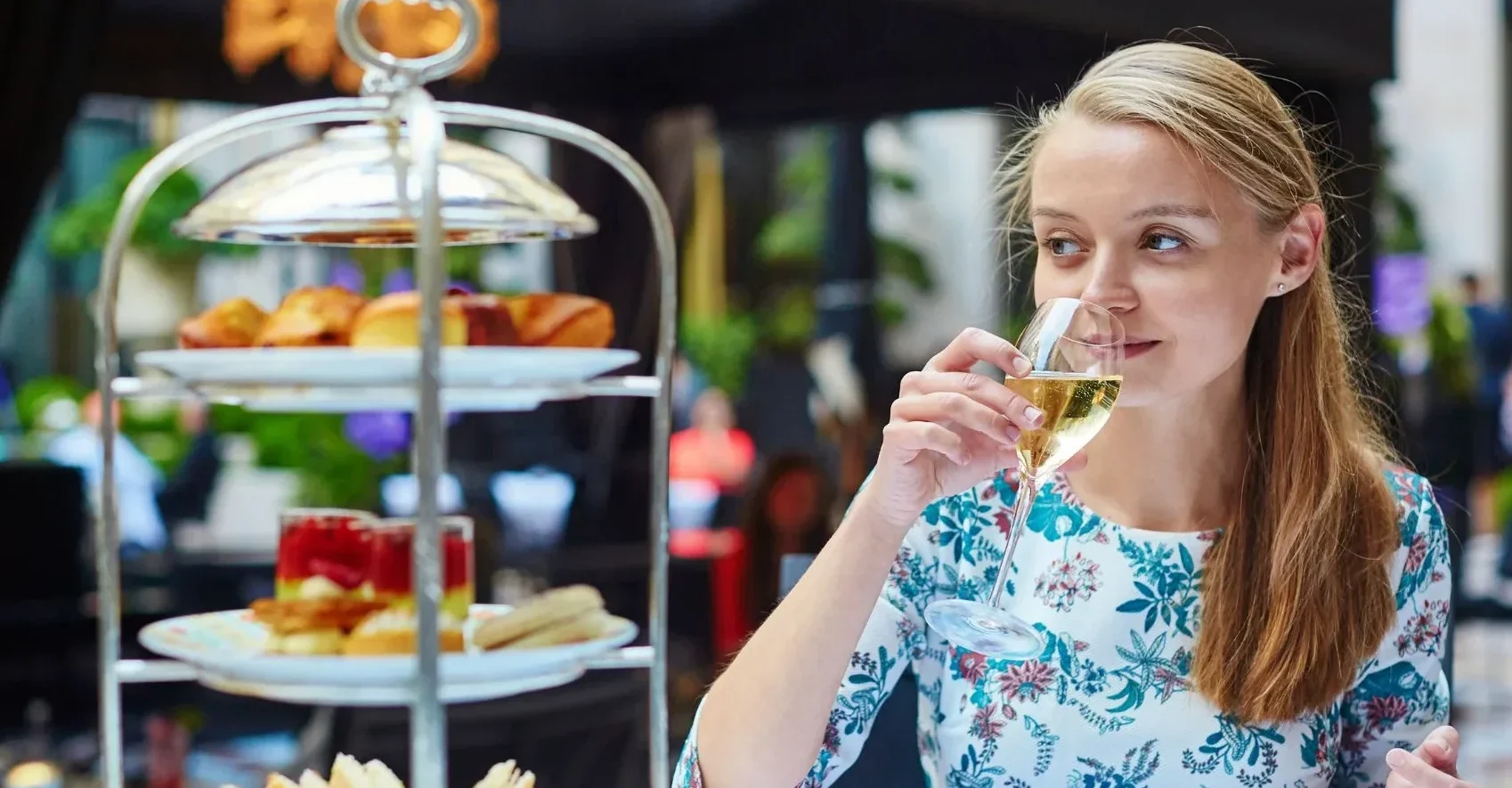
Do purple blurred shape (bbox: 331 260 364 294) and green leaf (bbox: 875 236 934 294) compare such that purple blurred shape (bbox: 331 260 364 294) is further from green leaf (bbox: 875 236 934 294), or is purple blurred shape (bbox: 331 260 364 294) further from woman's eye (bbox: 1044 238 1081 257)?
woman's eye (bbox: 1044 238 1081 257)

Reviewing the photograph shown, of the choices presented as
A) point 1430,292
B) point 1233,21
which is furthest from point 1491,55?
point 1233,21

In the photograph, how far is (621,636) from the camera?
112 centimetres

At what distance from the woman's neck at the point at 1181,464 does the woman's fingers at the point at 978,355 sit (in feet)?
1.42

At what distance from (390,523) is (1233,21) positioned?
8.49 feet

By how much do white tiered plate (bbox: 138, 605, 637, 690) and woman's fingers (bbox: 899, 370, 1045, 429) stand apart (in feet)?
1.02

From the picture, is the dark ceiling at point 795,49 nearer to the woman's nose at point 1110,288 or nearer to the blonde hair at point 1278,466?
the blonde hair at point 1278,466

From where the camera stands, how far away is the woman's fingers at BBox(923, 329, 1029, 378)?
48.8 inches

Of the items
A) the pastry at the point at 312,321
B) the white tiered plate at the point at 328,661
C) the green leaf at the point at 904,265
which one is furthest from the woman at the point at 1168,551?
the green leaf at the point at 904,265

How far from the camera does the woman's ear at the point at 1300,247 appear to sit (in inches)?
61.9

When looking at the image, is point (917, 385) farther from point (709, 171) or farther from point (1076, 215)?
point (709, 171)

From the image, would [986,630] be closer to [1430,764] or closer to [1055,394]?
[1055,394]

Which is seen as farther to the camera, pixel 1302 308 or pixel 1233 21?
pixel 1233 21

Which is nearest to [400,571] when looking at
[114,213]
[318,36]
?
[318,36]

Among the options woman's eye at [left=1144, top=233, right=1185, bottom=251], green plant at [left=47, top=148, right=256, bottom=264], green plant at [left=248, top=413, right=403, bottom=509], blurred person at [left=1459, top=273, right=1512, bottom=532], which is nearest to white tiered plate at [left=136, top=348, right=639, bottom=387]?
woman's eye at [left=1144, top=233, right=1185, bottom=251]
